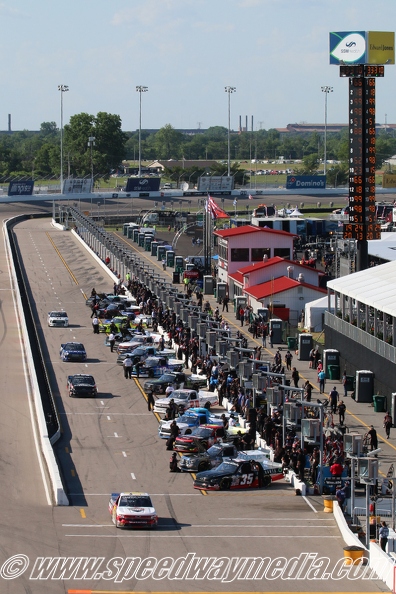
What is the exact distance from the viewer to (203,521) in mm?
34562

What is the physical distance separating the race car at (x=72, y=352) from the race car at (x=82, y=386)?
803 cm

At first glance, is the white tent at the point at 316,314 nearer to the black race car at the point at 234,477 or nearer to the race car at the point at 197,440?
the race car at the point at 197,440

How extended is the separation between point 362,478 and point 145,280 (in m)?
48.9

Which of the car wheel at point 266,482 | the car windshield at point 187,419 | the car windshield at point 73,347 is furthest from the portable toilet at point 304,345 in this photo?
the car wheel at point 266,482

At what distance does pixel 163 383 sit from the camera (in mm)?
53000

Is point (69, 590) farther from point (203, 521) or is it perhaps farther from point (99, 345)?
point (99, 345)

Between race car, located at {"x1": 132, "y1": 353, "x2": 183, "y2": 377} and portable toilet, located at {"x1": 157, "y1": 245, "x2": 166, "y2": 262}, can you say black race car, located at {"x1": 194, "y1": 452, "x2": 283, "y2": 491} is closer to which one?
race car, located at {"x1": 132, "y1": 353, "x2": 183, "y2": 377}

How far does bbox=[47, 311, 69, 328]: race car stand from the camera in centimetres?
7269

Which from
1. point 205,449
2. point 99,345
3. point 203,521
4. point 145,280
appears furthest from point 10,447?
point 145,280

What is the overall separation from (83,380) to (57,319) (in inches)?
803

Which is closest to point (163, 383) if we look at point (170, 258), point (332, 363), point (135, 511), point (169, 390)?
point (169, 390)

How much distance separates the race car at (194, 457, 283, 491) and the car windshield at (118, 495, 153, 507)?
464 centimetres

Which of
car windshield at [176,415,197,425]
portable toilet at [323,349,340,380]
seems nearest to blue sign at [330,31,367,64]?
portable toilet at [323,349,340,380]

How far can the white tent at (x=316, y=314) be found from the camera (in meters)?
66.9
